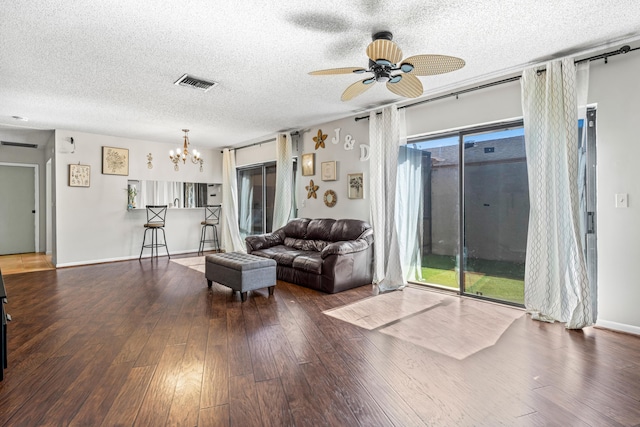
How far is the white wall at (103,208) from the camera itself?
625 cm

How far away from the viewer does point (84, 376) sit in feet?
7.25

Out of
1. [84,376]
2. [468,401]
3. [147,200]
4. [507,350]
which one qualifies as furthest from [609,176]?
[147,200]

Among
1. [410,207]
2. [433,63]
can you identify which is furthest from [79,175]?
[433,63]

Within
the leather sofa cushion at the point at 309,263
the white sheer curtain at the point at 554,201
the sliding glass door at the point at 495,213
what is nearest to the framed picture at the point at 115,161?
the leather sofa cushion at the point at 309,263

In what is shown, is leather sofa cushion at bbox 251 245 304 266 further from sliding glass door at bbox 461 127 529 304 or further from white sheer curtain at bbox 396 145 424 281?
sliding glass door at bbox 461 127 529 304

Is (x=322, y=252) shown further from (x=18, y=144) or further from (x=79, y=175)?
(x=18, y=144)

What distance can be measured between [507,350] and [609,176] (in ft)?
6.18

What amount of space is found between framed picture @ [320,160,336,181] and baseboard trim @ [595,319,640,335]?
12.4 feet

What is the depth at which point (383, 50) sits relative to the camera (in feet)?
8.44

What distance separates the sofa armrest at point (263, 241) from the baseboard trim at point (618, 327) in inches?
171

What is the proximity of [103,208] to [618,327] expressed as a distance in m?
8.02

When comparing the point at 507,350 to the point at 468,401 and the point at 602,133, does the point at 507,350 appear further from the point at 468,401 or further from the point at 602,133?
the point at 602,133

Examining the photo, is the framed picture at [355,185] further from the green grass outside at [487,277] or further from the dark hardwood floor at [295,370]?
the dark hardwood floor at [295,370]

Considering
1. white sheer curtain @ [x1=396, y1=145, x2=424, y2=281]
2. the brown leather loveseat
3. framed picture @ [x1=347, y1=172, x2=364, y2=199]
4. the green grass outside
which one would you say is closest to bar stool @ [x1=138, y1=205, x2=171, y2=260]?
the brown leather loveseat
